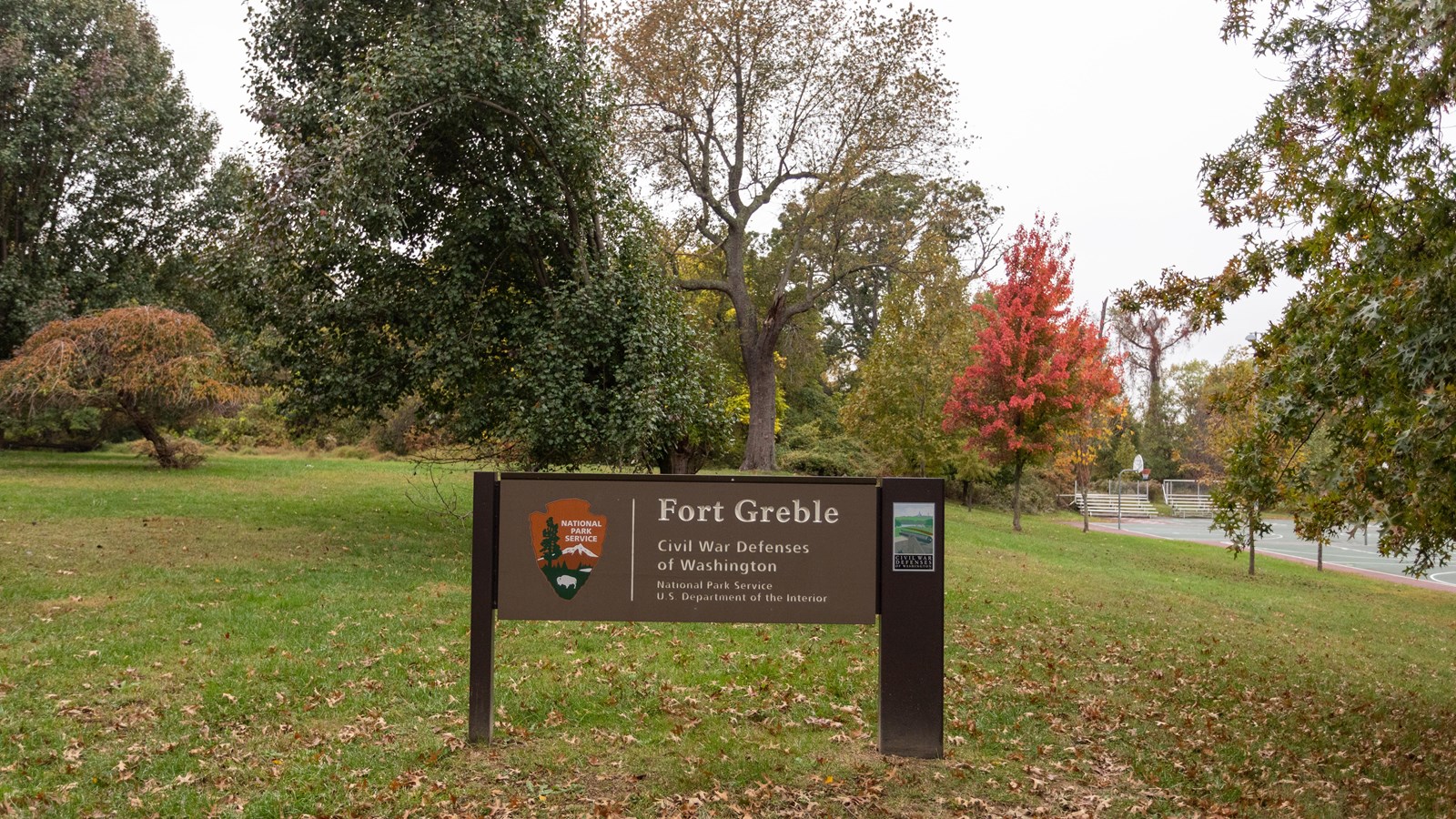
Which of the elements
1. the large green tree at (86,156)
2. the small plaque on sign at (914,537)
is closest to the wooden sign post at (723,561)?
the small plaque on sign at (914,537)

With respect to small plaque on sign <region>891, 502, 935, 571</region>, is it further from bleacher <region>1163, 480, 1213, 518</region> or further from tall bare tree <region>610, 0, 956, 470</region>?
bleacher <region>1163, 480, 1213, 518</region>

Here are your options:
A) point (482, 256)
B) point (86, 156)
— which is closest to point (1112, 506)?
point (482, 256)

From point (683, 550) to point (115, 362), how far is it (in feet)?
66.2

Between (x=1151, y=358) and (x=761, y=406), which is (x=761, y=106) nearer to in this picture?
(x=761, y=406)

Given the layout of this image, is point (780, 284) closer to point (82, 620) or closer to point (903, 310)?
point (903, 310)

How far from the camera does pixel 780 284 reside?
2639 centimetres

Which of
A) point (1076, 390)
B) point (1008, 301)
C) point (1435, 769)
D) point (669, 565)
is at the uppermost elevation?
point (1008, 301)

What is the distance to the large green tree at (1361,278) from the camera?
6.21 m

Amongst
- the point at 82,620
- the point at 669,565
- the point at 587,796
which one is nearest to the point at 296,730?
the point at 587,796

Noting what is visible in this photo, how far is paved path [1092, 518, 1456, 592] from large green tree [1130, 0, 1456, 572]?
43.9 feet

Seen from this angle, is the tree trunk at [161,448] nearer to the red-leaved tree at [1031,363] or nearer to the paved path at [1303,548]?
the red-leaved tree at [1031,363]

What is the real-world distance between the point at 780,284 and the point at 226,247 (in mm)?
15466

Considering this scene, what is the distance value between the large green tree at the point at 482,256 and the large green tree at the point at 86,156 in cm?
1265

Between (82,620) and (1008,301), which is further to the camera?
(1008,301)
